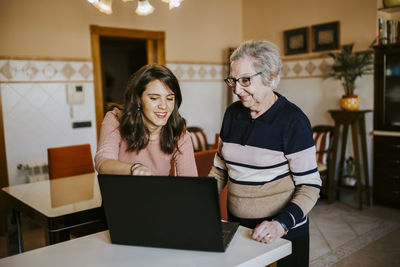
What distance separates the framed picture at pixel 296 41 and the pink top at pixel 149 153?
12.3ft

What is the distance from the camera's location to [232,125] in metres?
1.69

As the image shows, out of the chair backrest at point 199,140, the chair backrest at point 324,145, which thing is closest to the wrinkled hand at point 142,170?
the chair backrest at point 324,145

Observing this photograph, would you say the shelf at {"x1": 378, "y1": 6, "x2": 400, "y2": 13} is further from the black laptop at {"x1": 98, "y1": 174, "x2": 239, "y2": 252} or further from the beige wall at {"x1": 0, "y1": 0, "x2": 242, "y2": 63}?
the black laptop at {"x1": 98, "y1": 174, "x2": 239, "y2": 252}

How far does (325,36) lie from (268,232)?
13.6 ft

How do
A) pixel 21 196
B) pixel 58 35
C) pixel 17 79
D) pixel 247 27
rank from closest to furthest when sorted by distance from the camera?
pixel 21 196
pixel 17 79
pixel 58 35
pixel 247 27

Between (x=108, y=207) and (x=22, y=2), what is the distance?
349 centimetres

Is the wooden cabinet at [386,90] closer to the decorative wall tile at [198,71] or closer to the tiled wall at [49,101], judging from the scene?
the tiled wall at [49,101]

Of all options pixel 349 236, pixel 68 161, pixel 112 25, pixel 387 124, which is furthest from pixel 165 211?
pixel 112 25

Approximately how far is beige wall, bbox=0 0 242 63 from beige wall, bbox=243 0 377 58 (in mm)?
282

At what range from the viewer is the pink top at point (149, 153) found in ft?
5.91

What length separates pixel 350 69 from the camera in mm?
4316

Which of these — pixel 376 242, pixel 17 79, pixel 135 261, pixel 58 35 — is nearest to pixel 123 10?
pixel 58 35

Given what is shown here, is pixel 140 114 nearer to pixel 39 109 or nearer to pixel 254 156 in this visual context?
pixel 254 156

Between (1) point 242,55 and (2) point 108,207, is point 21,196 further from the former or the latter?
(1) point 242,55
